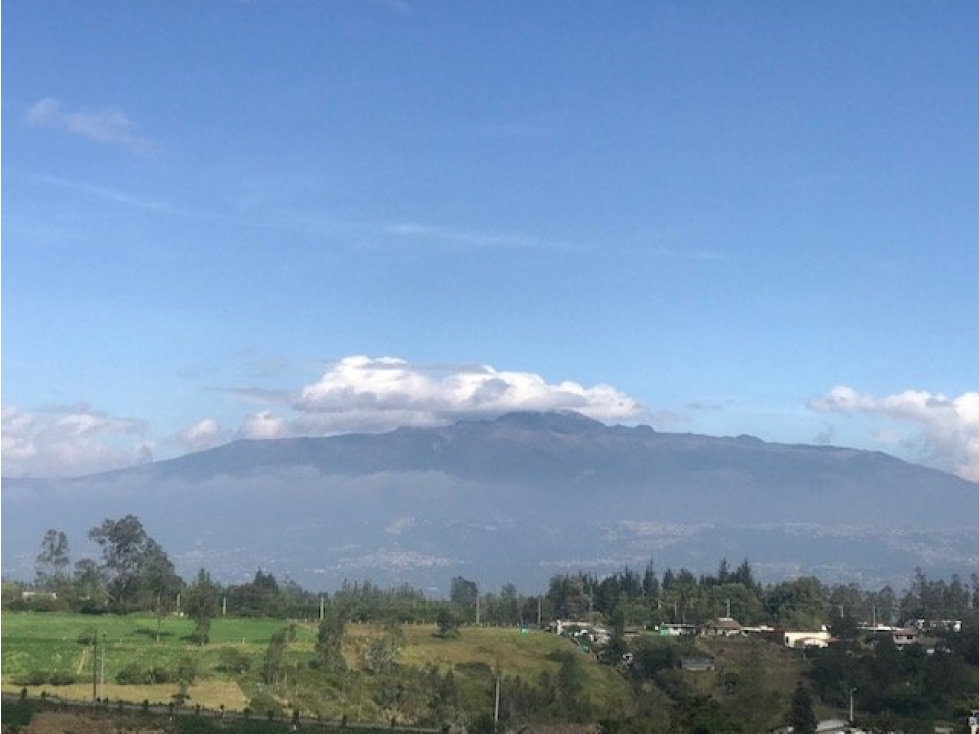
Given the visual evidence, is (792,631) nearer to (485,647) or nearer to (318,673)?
(485,647)

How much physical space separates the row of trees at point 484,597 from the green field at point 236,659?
3181mm

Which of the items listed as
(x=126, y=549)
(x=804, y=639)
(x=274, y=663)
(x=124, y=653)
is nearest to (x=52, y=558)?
(x=126, y=549)

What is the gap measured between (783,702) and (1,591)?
32319 mm

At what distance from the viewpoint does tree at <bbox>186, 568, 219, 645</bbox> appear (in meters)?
44.2

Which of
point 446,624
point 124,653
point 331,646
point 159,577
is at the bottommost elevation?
point 124,653

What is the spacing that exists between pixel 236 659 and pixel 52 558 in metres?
29.9

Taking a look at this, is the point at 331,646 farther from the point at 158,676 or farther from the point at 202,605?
the point at 202,605

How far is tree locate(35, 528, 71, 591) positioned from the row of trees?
0.05m

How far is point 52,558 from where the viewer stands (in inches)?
2645

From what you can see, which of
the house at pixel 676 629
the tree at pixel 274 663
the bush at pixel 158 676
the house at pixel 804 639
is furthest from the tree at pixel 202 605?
the house at pixel 804 639

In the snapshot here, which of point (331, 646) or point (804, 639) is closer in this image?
point (331, 646)

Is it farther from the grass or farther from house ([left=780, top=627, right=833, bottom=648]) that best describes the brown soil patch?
house ([left=780, top=627, right=833, bottom=648])

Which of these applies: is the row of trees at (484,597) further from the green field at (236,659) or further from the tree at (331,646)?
the tree at (331,646)

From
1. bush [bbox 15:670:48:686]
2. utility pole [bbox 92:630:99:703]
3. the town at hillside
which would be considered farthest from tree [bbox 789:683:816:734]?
bush [bbox 15:670:48:686]
